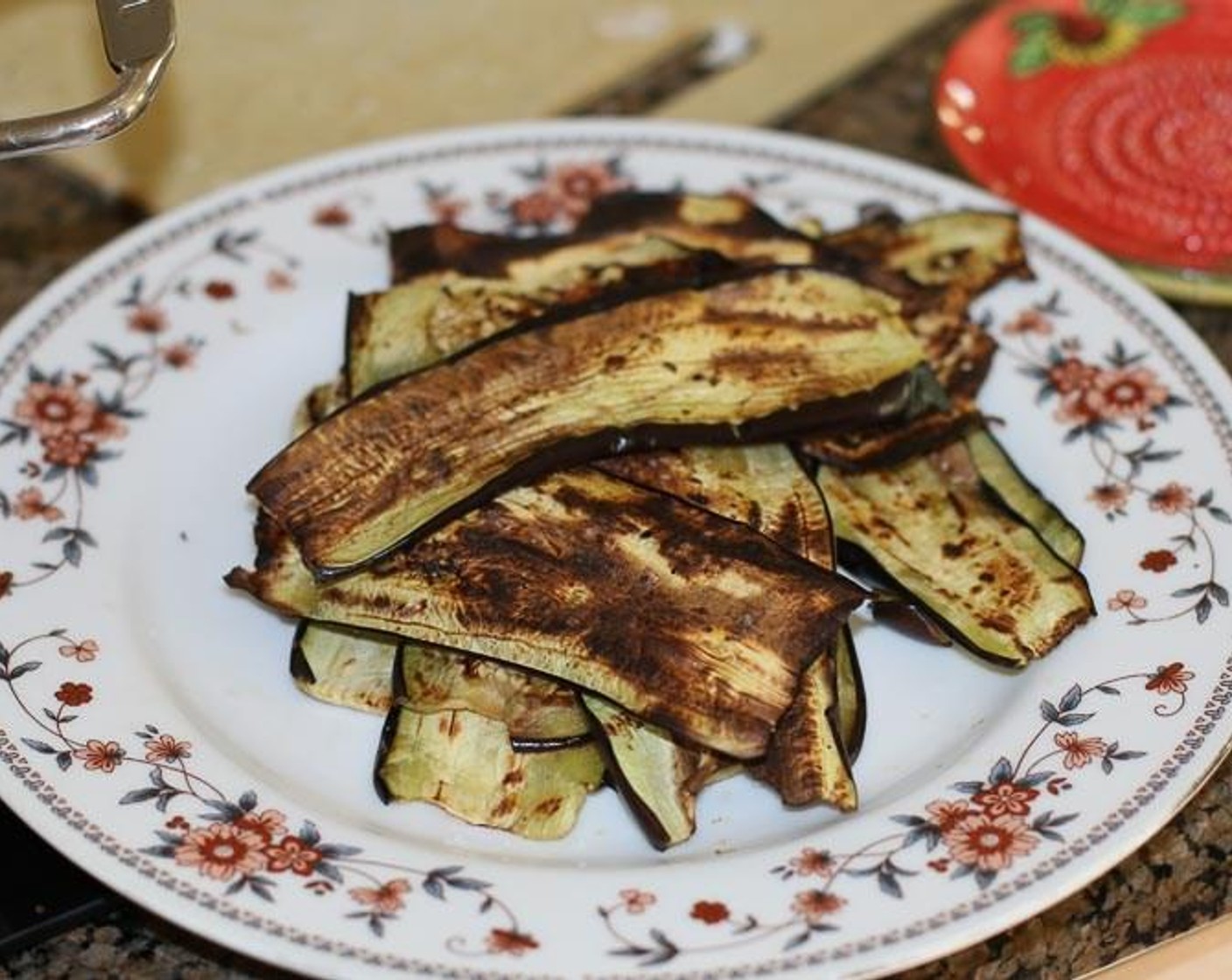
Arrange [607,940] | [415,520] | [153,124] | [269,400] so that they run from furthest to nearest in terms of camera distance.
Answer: [153,124] < [269,400] < [415,520] < [607,940]

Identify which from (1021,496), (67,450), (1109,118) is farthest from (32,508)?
(1109,118)

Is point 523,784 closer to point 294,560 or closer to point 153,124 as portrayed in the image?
point 294,560

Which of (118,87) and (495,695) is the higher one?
(118,87)

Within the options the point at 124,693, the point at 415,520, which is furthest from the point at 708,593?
the point at 124,693

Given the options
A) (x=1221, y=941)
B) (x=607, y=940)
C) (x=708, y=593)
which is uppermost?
(x=708, y=593)

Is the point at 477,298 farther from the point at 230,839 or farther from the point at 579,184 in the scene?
the point at 230,839

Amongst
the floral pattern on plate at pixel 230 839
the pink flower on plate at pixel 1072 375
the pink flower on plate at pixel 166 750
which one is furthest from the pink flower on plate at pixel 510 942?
the pink flower on plate at pixel 1072 375

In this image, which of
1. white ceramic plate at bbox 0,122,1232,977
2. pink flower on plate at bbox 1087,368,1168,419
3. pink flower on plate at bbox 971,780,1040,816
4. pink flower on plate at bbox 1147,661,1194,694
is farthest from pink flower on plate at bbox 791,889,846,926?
pink flower on plate at bbox 1087,368,1168,419
